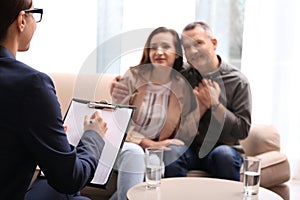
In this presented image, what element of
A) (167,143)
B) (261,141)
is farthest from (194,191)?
(261,141)

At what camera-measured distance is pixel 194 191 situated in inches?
60.0

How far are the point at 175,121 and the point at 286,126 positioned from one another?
4.15 feet

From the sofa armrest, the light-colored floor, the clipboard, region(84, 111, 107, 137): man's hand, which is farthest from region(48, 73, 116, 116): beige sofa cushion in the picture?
the light-colored floor

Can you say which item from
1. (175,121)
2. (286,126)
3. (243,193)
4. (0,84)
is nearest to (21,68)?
(0,84)

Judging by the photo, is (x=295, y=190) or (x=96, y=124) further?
(x=295, y=190)

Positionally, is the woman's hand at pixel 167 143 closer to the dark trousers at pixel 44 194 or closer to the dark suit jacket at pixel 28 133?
the dark trousers at pixel 44 194

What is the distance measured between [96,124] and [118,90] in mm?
529

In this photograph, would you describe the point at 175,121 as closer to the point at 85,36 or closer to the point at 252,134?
the point at 252,134

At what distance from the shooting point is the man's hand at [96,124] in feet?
4.78

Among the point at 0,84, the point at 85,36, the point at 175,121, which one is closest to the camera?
the point at 0,84

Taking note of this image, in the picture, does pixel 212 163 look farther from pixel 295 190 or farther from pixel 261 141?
pixel 295 190

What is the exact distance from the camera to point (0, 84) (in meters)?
1.10

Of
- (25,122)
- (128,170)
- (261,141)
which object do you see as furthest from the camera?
(261,141)

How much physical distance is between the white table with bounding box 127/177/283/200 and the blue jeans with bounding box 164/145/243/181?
39 centimetres
